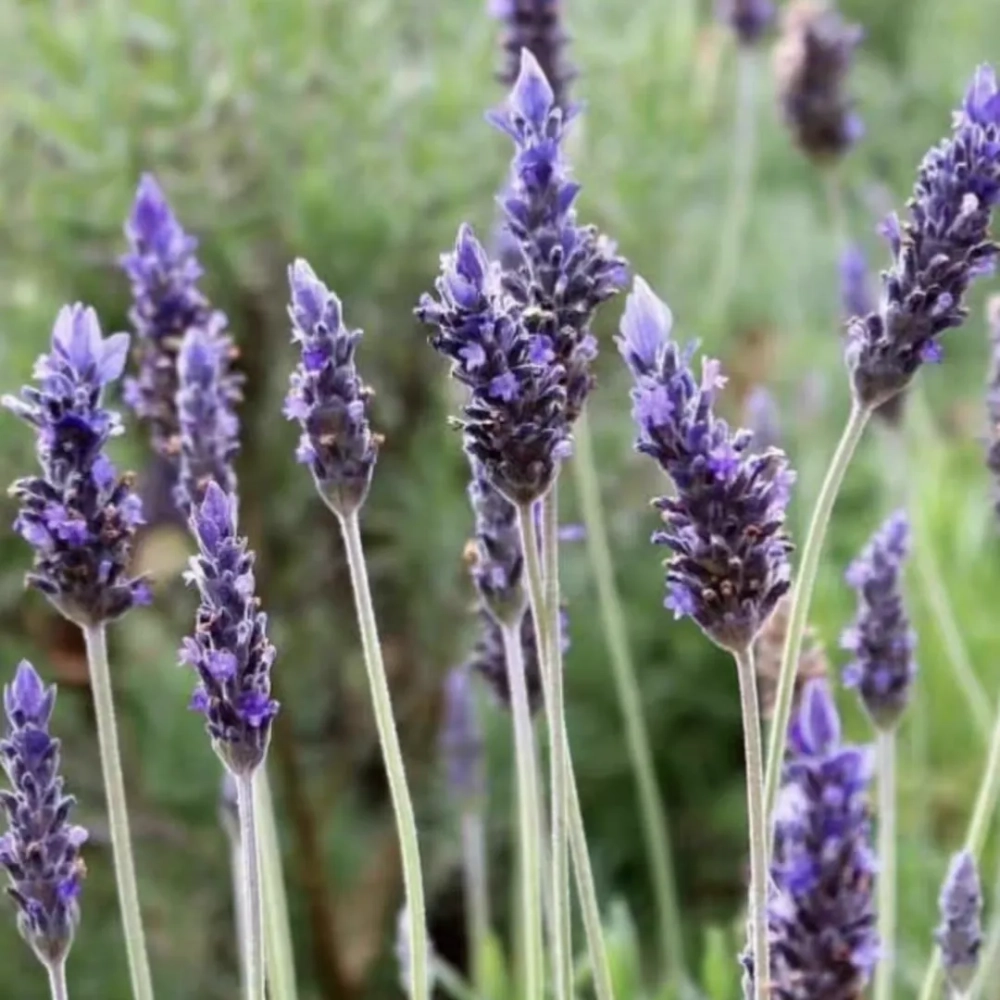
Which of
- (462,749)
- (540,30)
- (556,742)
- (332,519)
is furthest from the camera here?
(332,519)

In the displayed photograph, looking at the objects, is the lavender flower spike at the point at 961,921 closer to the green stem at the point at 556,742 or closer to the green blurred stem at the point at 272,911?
the green stem at the point at 556,742

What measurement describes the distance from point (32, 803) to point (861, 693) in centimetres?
48

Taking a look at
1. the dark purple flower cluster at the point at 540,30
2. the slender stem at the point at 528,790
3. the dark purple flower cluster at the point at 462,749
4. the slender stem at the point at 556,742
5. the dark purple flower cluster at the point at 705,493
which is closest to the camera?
the dark purple flower cluster at the point at 705,493

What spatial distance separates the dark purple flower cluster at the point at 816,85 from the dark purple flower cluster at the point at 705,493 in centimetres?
81

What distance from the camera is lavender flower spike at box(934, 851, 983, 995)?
840 millimetres

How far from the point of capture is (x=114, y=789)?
77cm

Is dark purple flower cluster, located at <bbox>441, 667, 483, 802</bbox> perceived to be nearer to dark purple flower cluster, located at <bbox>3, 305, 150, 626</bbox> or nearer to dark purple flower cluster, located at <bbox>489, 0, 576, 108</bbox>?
dark purple flower cluster, located at <bbox>489, 0, 576, 108</bbox>

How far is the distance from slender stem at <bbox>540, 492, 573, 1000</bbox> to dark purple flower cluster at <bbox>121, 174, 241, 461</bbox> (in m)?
0.28

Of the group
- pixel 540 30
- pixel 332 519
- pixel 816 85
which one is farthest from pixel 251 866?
pixel 332 519

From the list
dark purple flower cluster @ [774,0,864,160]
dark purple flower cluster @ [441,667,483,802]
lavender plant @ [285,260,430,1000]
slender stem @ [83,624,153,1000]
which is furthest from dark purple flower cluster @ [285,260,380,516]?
dark purple flower cluster @ [774,0,864,160]

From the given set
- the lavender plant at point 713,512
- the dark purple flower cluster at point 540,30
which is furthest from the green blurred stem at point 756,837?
the dark purple flower cluster at point 540,30

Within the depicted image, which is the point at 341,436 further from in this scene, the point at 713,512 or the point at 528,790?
the point at 528,790

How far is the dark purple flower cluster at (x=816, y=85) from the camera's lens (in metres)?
1.43

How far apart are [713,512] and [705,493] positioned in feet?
0.03
